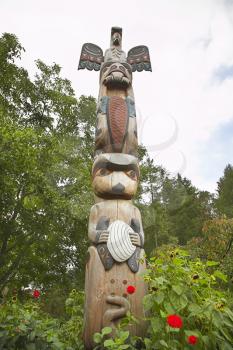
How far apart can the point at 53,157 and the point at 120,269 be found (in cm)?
599

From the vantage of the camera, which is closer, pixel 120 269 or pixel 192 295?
pixel 192 295

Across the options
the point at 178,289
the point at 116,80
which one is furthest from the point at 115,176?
the point at 178,289

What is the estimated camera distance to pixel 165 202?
23234mm

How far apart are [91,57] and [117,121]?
2.82 m

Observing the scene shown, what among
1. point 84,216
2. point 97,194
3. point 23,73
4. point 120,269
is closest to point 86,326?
point 120,269

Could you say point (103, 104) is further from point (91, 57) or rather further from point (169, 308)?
point (169, 308)

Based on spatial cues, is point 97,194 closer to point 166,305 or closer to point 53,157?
point 166,305

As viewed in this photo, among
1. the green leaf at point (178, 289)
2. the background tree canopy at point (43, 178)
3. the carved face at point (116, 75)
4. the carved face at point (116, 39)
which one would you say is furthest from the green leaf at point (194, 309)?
the carved face at point (116, 39)

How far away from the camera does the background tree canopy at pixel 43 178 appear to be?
354 inches

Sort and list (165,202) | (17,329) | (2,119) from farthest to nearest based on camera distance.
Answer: (165,202)
(2,119)
(17,329)

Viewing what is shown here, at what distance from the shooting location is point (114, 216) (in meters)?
5.26

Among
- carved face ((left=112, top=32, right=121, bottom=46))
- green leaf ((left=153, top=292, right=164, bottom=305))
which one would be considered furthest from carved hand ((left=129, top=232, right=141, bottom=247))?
carved face ((left=112, top=32, right=121, bottom=46))

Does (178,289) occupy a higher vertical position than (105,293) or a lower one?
lower

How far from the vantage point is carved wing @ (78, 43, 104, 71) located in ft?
27.2
